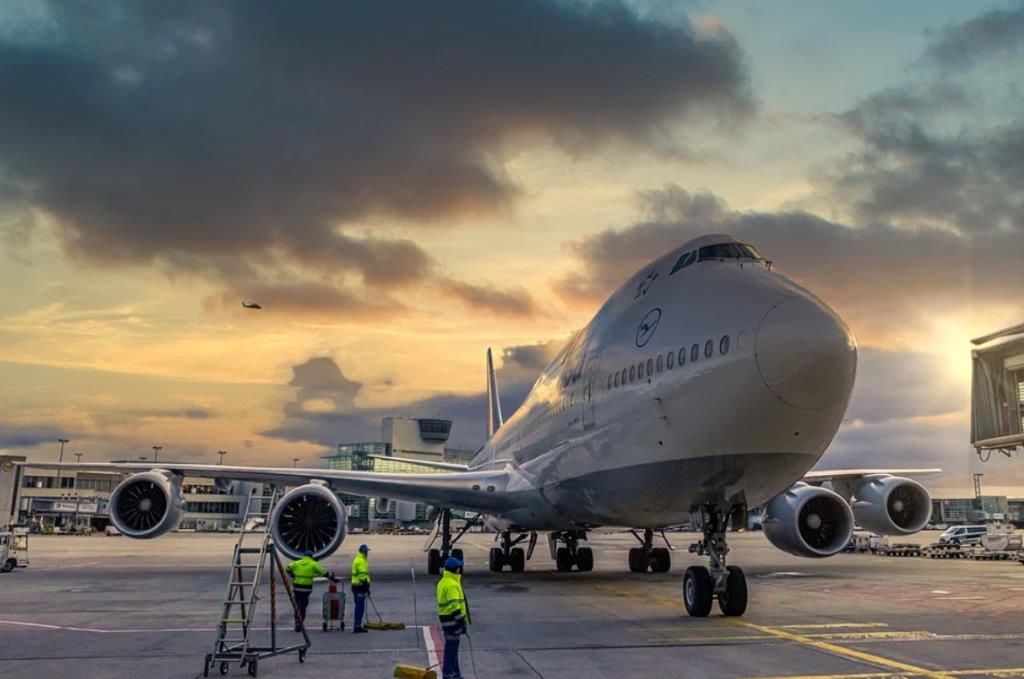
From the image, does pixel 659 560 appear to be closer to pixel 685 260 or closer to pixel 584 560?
pixel 584 560

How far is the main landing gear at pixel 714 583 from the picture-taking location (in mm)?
12914

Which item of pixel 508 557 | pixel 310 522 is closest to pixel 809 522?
pixel 310 522

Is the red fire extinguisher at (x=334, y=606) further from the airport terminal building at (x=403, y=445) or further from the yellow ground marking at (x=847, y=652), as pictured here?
the airport terminal building at (x=403, y=445)

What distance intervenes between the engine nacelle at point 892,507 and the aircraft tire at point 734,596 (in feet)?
34.2

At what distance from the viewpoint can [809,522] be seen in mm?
16875

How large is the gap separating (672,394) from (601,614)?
14.9 ft

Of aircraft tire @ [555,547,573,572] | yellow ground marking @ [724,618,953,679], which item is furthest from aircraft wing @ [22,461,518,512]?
yellow ground marking @ [724,618,953,679]

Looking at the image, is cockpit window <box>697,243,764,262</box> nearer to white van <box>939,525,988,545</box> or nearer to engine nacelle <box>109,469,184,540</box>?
engine nacelle <box>109,469,184,540</box>

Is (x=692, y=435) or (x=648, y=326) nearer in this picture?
(x=692, y=435)

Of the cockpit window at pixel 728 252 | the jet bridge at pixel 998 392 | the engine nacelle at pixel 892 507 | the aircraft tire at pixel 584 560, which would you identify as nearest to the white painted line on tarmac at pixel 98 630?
the cockpit window at pixel 728 252

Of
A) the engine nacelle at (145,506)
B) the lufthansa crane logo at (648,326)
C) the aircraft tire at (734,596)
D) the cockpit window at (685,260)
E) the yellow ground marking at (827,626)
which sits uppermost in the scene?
the cockpit window at (685,260)

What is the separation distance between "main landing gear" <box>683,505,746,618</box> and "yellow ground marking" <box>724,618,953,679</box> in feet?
1.09

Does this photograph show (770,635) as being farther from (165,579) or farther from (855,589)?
(165,579)

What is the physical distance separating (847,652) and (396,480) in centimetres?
1522
